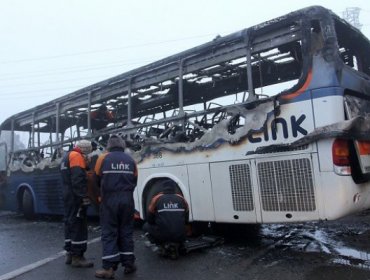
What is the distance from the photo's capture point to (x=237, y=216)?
558 centimetres

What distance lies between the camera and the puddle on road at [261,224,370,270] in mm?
5098

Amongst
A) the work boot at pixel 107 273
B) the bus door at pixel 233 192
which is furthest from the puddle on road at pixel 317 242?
the work boot at pixel 107 273

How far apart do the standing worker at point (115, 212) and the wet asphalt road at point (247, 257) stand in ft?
0.95

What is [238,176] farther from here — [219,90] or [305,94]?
[219,90]

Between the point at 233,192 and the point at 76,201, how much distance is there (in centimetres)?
204

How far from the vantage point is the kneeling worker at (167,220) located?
5.31 meters

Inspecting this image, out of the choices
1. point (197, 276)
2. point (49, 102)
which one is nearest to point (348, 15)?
point (49, 102)

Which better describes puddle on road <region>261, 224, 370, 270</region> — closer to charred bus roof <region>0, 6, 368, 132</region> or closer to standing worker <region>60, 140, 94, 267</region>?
charred bus roof <region>0, 6, 368, 132</region>

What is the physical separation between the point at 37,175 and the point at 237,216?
5929 mm

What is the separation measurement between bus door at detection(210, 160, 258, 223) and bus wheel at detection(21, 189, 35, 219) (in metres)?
6.03

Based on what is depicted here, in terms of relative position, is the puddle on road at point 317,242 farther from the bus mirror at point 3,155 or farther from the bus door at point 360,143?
the bus mirror at point 3,155

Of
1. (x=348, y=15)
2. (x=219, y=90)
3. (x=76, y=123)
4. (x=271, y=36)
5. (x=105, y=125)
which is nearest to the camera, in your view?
(x=271, y=36)

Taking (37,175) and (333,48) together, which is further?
(37,175)

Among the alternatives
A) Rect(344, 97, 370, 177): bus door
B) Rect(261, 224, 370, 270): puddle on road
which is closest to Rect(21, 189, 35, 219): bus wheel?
Rect(261, 224, 370, 270): puddle on road
